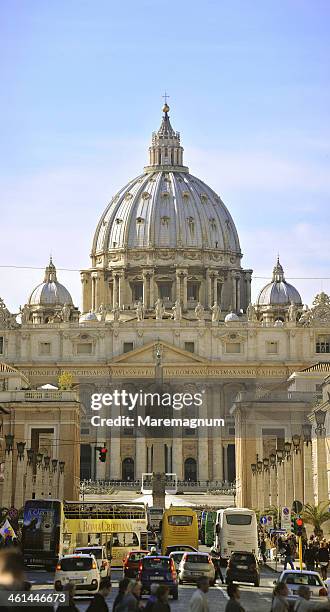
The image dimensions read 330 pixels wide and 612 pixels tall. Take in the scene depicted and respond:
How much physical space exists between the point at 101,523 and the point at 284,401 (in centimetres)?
3484

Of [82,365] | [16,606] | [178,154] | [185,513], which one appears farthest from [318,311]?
[16,606]

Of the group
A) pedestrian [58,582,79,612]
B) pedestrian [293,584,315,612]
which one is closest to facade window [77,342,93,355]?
pedestrian [293,584,315,612]

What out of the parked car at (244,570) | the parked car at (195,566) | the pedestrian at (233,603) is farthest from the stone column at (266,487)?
the pedestrian at (233,603)

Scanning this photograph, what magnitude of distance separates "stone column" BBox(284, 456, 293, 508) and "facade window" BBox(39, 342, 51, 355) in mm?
72589

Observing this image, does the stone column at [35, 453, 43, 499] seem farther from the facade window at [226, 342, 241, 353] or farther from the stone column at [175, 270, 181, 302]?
the stone column at [175, 270, 181, 302]

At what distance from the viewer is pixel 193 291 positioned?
168250 millimetres

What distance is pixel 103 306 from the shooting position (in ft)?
512

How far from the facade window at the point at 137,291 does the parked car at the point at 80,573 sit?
132602mm

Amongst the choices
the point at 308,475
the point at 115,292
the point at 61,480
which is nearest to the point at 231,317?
the point at 115,292

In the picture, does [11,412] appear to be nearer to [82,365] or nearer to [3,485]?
[3,485]

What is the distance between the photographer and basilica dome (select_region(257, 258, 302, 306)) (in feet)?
525

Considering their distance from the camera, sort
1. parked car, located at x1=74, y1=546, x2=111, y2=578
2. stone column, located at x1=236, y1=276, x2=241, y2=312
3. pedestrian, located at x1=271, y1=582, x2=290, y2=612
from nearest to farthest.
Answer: pedestrian, located at x1=271, y1=582, x2=290, y2=612 < parked car, located at x1=74, y1=546, x2=111, y2=578 < stone column, located at x1=236, y1=276, x2=241, y2=312

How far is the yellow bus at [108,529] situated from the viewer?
50.7 meters

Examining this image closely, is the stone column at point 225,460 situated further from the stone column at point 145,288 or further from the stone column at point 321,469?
the stone column at point 321,469
